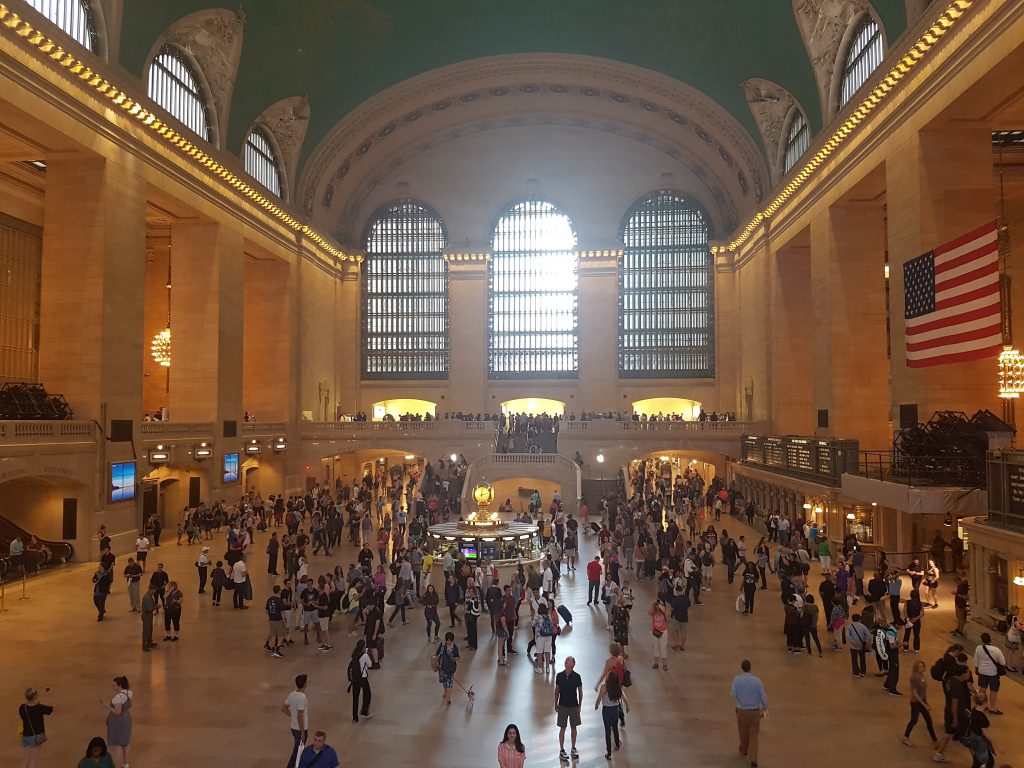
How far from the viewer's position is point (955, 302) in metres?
14.7

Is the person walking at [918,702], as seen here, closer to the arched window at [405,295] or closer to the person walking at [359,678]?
the person walking at [359,678]

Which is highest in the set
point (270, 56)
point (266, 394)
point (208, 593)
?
point (270, 56)

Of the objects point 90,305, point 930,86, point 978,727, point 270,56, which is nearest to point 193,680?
point 978,727

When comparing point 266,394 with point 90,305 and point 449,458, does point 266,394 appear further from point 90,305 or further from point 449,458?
point 90,305

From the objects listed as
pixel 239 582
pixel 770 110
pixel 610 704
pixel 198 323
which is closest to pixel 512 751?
pixel 610 704

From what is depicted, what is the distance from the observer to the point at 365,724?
344 inches

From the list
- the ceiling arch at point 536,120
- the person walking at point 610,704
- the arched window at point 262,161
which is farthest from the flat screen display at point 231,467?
the person walking at point 610,704

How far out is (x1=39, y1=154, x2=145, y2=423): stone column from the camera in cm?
1923

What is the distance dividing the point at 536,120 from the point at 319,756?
36.3 meters

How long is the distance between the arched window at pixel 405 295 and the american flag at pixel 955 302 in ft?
88.6

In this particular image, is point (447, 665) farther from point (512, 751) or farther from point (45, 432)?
point (45, 432)

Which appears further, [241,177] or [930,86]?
[241,177]

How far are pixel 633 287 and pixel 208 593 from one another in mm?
29124

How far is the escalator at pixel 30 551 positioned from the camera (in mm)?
16516
